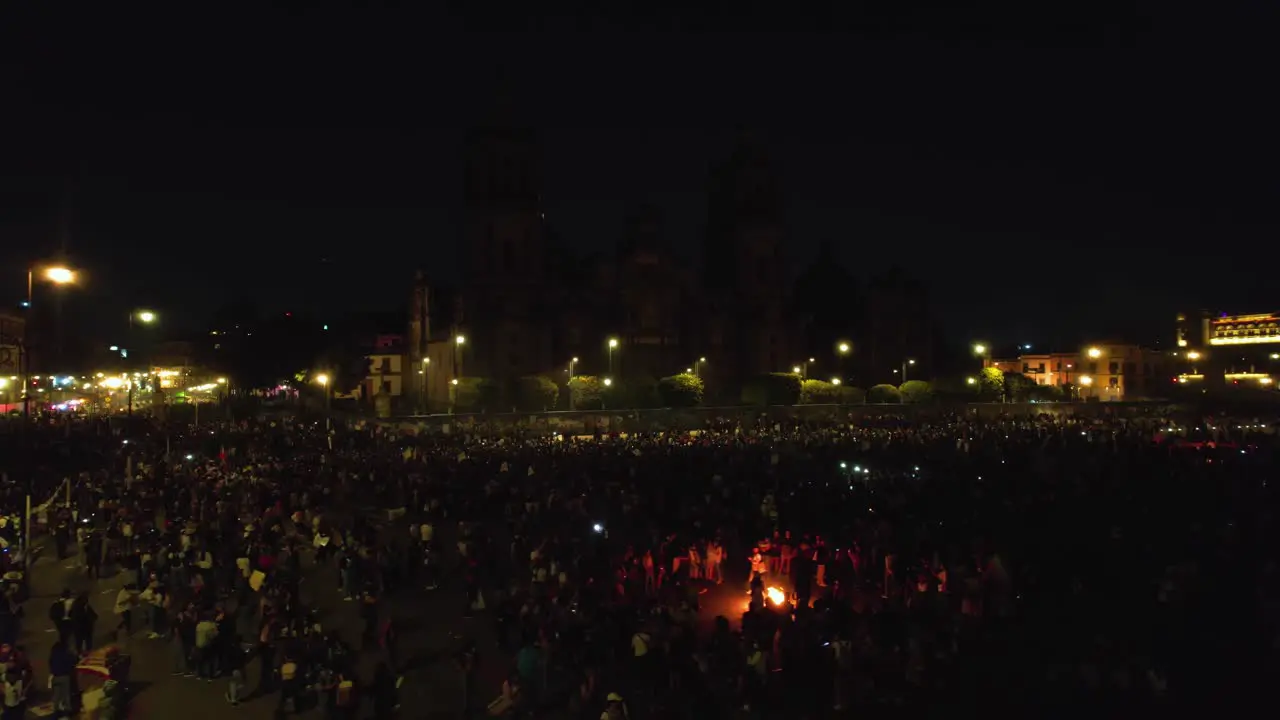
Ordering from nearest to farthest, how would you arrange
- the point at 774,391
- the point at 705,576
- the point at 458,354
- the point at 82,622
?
the point at 82,622
the point at 705,576
the point at 774,391
the point at 458,354

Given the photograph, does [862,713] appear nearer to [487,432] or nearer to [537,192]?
[487,432]

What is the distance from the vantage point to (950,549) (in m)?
15.0

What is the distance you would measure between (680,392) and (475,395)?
11.0 meters

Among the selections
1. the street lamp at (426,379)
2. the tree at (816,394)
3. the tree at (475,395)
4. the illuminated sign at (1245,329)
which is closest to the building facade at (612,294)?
the street lamp at (426,379)

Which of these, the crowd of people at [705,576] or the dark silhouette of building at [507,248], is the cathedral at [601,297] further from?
the crowd of people at [705,576]

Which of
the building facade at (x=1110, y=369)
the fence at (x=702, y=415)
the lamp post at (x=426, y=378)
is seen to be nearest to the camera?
the fence at (x=702, y=415)

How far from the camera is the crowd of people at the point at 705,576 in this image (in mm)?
10953

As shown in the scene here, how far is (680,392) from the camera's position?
48.2 meters

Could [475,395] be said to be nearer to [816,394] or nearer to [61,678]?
[816,394]

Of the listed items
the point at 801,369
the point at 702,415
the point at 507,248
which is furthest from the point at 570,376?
the point at 801,369

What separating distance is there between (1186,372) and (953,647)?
324ft

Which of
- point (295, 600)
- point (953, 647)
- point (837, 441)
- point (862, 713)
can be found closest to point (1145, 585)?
point (953, 647)

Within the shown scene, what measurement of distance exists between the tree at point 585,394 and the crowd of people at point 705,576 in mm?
19880

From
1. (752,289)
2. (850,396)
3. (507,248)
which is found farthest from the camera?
(752,289)
